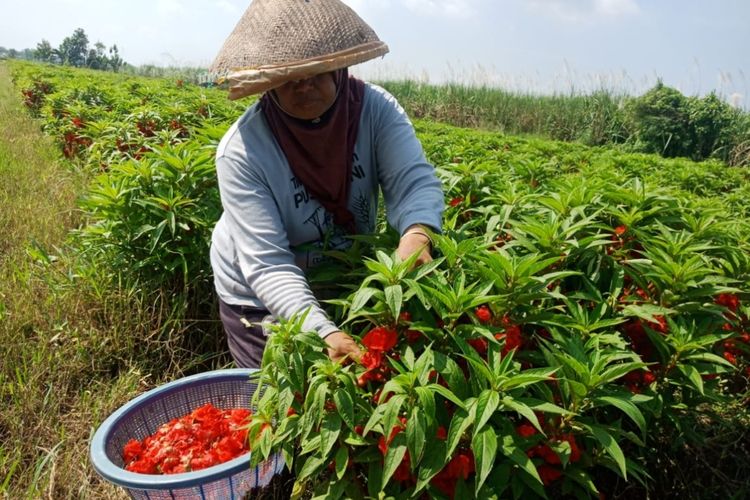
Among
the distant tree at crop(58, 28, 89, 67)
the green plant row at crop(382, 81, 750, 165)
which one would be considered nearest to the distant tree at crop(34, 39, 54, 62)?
the distant tree at crop(58, 28, 89, 67)

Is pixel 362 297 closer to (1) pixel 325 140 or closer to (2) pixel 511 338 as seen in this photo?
(2) pixel 511 338

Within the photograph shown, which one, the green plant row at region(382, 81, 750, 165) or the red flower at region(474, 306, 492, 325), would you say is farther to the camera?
the green plant row at region(382, 81, 750, 165)

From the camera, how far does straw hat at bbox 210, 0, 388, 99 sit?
1602 mm

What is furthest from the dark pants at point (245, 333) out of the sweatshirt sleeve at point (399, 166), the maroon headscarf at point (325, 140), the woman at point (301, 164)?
the sweatshirt sleeve at point (399, 166)

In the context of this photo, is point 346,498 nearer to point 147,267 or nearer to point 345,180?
point 345,180

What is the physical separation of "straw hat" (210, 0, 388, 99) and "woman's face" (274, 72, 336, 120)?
0.32 ft

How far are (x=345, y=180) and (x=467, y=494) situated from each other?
Answer: 1138 millimetres

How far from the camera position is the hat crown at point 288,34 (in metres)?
1.61

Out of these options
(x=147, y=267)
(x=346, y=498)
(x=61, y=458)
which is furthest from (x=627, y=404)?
(x=147, y=267)

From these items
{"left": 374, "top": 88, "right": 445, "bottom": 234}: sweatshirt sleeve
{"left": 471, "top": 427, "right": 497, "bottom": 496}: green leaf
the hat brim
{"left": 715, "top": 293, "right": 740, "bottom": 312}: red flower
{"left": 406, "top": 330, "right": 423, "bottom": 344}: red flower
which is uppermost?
the hat brim

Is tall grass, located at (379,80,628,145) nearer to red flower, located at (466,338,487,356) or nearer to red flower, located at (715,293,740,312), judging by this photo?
red flower, located at (715,293,740,312)

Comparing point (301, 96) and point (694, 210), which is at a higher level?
point (301, 96)

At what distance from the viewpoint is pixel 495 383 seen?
1.13 m

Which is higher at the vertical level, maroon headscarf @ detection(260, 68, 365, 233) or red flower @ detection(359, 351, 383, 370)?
maroon headscarf @ detection(260, 68, 365, 233)
